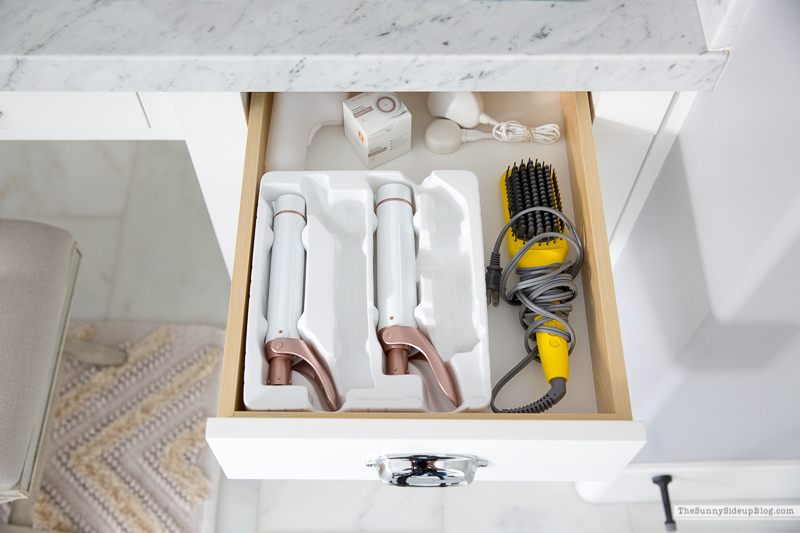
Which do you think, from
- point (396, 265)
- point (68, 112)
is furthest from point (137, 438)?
point (396, 265)

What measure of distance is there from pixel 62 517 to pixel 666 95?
1.25 metres

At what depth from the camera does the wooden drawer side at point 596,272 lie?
25.5 inches

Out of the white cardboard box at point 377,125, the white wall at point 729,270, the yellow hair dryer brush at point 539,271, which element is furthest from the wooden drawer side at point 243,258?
the white wall at point 729,270

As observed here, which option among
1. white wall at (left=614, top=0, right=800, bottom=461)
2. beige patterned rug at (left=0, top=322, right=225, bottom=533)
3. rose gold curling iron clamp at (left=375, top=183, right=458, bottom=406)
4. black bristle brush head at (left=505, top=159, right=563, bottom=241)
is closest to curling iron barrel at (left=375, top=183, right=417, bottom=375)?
rose gold curling iron clamp at (left=375, top=183, right=458, bottom=406)

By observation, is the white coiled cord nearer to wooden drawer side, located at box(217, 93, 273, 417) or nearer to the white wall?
the white wall

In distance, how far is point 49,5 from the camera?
692mm

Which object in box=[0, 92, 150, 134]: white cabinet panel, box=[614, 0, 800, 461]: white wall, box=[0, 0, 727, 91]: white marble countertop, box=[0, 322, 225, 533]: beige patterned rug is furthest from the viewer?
box=[0, 322, 225, 533]: beige patterned rug

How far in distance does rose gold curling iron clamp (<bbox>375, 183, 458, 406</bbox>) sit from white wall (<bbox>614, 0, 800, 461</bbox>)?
0.98ft

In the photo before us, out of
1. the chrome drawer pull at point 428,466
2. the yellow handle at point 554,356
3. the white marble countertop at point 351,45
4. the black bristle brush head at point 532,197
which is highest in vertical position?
the white marble countertop at point 351,45

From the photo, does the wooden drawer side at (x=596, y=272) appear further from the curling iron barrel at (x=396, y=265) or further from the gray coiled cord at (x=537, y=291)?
the curling iron barrel at (x=396, y=265)

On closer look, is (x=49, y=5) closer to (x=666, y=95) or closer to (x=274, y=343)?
(x=274, y=343)

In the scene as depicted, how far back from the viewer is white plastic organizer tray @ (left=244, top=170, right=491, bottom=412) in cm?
65

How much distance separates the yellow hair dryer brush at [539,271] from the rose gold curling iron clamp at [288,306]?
0.19 m

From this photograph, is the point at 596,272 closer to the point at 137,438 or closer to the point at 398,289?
the point at 398,289
